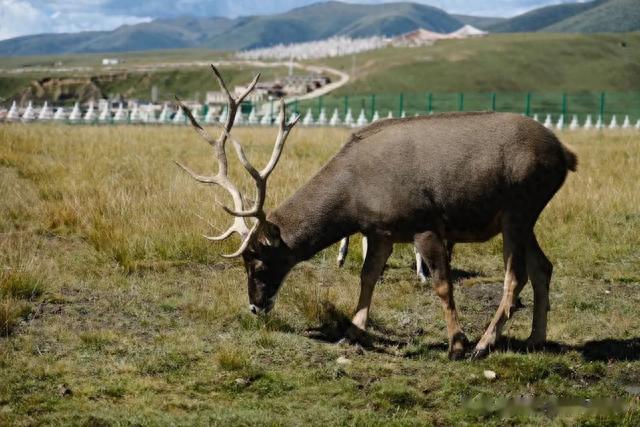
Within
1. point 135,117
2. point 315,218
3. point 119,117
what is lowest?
point 135,117

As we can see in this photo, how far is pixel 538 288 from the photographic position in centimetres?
829

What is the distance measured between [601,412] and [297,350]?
8.49 ft

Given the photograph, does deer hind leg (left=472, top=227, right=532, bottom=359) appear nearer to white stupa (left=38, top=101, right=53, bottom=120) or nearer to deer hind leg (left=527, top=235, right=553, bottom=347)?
deer hind leg (left=527, top=235, right=553, bottom=347)

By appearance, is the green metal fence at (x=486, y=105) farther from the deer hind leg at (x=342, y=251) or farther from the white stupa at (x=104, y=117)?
the deer hind leg at (x=342, y=251)

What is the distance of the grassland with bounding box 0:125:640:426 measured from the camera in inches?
252

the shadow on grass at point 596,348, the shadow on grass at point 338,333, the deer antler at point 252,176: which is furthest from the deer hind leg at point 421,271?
the deer antler at point 252,176

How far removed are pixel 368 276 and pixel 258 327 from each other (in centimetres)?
114

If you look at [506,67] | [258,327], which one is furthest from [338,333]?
[506,67]

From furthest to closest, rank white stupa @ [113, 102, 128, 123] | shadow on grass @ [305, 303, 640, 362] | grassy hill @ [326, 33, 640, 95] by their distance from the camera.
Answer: grassy hill @ [326, 33, 640, 95], white stupa @ [113, 102, 128, 123], shadow on grass @ [305, 303, 640, 362]

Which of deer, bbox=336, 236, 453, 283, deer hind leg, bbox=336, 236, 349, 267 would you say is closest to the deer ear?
A: deer, bbox=336, 236, 453, 283

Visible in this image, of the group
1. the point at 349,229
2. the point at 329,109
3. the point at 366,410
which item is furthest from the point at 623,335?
the point at 329,109

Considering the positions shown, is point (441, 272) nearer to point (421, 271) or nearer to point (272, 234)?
point (272, 234)

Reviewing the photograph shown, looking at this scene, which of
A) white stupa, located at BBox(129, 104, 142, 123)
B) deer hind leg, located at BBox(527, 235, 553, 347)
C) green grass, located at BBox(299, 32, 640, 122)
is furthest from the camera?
green grass, located at BBox(299, 32, 640, 122)

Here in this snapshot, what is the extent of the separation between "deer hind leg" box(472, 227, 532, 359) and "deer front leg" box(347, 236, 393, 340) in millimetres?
1107
